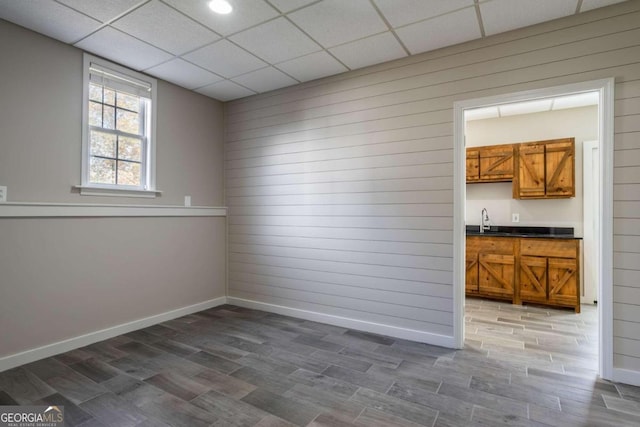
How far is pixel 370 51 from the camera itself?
122 inches

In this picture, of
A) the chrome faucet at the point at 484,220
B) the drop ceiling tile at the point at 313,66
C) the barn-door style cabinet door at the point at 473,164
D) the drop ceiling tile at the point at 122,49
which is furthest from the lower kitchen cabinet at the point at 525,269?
the drop ceiling tile at the point at 122,49

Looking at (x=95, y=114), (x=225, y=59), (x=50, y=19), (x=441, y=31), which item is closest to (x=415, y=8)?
(x=441, y=31)

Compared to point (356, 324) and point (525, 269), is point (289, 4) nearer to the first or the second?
point (356, 324)

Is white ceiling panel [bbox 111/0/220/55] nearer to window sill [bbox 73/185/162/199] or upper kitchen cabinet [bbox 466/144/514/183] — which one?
window sill [bbox 73/185/162/199]

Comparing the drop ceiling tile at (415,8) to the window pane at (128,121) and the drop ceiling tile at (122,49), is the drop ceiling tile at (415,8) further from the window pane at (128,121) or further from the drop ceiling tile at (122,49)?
the window pane at (128,121)

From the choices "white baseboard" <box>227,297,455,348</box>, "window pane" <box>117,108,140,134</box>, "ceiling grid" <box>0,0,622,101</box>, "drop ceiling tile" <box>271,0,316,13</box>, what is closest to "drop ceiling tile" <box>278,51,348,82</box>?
"ceiling grid" <box>0,0,622,101</box>

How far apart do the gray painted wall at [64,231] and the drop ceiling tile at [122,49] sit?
0.77ft

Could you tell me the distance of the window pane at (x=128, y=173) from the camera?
345 cm

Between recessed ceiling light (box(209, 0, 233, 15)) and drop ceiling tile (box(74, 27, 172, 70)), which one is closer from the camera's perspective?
recessed ceiling light (box(209, 0, 233, 15))

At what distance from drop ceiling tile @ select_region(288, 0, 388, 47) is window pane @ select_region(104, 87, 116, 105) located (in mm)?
2123

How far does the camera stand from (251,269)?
4359 millimetres

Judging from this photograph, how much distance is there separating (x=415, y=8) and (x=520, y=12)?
826 mm

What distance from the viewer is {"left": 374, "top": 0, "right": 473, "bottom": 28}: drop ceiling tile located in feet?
7.84

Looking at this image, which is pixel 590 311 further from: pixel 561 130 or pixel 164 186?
pixel 164 186
